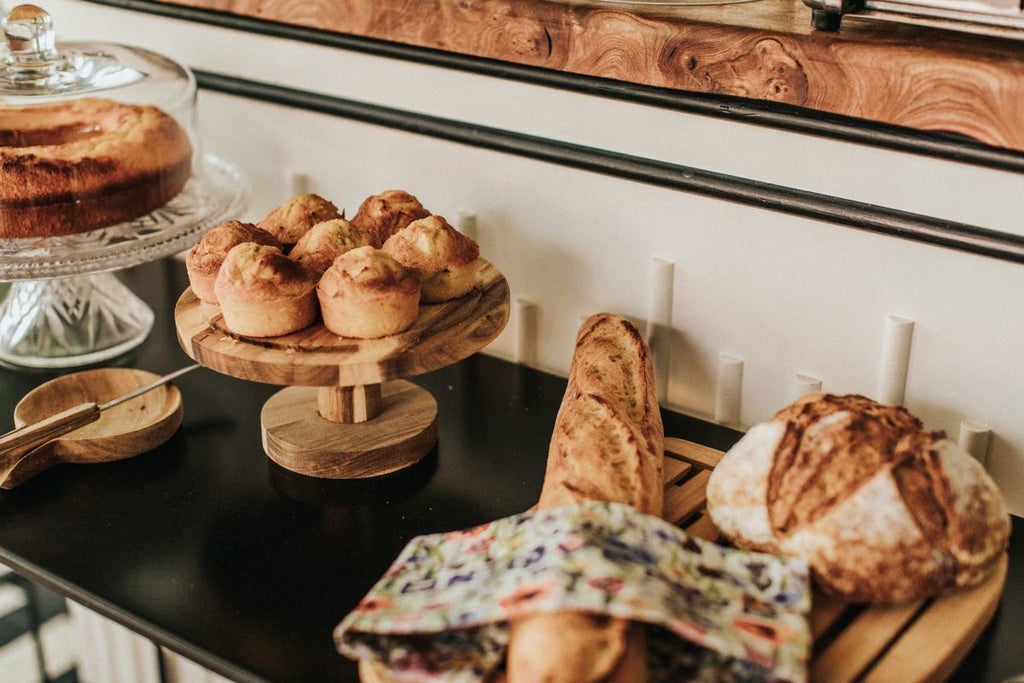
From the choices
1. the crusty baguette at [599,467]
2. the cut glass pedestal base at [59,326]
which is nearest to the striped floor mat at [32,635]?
the cut glass pedestal base at [59,326]

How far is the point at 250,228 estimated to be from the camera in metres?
1.02

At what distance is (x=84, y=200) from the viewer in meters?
1.16

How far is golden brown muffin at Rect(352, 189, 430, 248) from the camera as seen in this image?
3.50ft

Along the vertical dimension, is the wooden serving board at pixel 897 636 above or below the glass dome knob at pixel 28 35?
below

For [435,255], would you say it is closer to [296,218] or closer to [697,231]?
[296,218]

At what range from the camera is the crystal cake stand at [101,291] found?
1.16 meters

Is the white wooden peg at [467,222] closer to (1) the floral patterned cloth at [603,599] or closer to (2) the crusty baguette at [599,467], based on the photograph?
(2) the crusty baguette at [599,467]

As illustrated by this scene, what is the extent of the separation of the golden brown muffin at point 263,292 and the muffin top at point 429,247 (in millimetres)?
88

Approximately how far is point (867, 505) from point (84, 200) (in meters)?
0.85

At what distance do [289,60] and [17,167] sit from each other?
1.26 ft

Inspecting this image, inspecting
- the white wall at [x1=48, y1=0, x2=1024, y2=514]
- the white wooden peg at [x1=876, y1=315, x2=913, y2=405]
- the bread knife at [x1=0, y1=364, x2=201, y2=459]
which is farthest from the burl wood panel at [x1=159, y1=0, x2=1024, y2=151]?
the bread knife at [x1=0, y1=364, x2=201, y2=459]

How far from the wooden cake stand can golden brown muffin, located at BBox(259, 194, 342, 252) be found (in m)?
0.10

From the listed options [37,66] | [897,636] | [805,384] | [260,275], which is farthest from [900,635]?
[37,66]

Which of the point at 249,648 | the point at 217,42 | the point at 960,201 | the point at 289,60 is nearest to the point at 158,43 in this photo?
the point at 217,42
